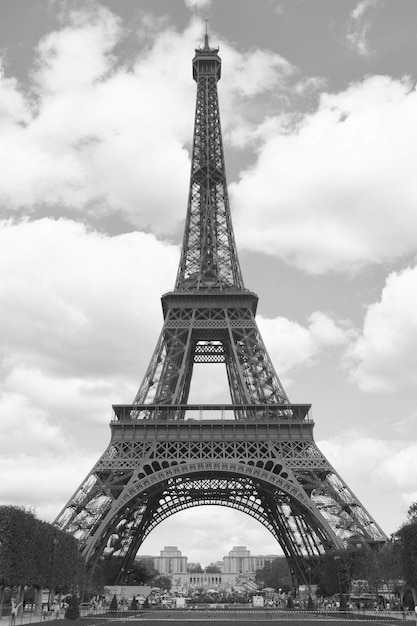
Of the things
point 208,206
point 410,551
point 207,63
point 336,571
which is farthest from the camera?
point 207,63

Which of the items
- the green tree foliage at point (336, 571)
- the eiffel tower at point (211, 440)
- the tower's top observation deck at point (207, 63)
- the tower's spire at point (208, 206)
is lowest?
the green tree foliage at point (336, 571)

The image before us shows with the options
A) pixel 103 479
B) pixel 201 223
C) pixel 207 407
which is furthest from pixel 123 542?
pixel 201 223

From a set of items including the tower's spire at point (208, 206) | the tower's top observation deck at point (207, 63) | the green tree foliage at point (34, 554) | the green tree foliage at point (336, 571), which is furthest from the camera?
the tower's top observation deck at point (207, 63)

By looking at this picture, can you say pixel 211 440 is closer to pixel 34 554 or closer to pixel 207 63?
pixel 34 554

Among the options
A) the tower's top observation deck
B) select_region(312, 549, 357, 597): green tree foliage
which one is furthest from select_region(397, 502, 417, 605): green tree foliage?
the tower's top observation deck

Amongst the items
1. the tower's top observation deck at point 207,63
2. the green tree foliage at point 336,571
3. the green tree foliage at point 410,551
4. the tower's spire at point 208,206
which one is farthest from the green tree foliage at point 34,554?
the tower's top observation deck at point 207,63

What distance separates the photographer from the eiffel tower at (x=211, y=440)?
57781mm

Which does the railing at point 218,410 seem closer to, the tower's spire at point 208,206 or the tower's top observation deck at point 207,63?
the tower's spire at point 208,206

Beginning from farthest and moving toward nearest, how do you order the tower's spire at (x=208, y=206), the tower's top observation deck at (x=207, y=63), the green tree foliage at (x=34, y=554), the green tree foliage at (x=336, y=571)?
the tower's top observation deck at (x=207, y=63), the tower's spire at (x=208, y=206), the green tree foliage at (x=336, y=571), the green tree foliage at (x=34, y=554)

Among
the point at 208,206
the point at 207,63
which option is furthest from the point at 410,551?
the point at 207,63

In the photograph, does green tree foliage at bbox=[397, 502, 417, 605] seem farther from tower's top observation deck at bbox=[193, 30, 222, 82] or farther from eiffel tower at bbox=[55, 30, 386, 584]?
tower's top observation deck at bbox=[193, 30, 222, 82]

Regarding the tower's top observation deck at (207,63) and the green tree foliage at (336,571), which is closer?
the green tree foliage at (336,571)

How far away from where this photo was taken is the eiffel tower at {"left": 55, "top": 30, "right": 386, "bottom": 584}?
190ft

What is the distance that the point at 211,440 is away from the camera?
201 feet
